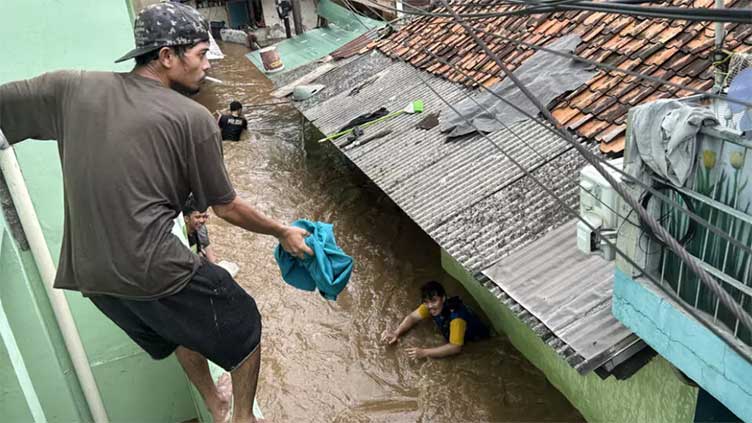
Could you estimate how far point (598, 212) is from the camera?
11.9 feet

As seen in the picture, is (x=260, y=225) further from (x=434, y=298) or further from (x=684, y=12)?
(x=434, y=298)

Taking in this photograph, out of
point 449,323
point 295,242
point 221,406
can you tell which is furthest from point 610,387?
point 295,242

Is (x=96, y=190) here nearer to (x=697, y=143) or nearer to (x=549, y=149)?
(x=697, y=143)

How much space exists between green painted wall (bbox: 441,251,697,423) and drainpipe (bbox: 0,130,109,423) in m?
2.93

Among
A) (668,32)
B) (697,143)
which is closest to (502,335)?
(668,32)

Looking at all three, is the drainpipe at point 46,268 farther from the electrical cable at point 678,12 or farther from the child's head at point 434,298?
the child's head at point 434,298

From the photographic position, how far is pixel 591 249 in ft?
11.8

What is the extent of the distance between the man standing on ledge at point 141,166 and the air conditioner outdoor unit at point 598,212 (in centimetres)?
196

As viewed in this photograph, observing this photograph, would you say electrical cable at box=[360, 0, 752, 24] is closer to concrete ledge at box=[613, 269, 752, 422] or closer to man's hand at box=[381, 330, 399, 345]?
concrete ledge at box=[613, 269, 752, 422]

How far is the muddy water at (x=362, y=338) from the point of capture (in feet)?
21.3

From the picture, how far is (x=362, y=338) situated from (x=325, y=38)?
30.3ft

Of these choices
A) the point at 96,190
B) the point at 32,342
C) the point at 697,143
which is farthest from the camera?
the point at 697,143

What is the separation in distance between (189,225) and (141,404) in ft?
10.3

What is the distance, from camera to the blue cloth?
2729 millimetres
